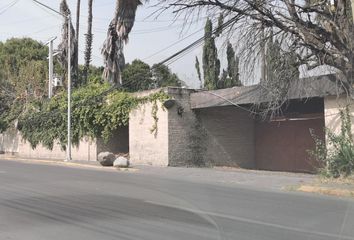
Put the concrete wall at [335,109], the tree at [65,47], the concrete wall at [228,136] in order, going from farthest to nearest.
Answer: the tree at [65,47] → the concrete wall at [228,136] → the concrete wall at [335,109]

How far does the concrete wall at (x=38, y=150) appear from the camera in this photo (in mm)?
31109

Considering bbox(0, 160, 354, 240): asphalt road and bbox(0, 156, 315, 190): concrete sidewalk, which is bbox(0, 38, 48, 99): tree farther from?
bbox(0, 160, 354, 240): asphalt road

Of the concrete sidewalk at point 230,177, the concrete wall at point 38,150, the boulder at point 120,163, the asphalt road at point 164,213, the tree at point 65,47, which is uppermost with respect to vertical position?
the tree at point 65,47

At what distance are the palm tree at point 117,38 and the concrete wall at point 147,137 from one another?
7361mm

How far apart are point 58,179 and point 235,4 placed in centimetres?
847

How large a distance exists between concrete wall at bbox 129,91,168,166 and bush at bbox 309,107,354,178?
8.96 metres

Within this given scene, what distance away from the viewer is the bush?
17.5 metres

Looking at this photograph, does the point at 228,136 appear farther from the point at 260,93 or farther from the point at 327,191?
the point at 327,191

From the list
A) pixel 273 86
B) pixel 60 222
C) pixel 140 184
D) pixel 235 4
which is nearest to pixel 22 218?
pixel 60 222

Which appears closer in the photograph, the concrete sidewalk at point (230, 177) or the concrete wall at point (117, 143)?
the concrete sidewalk at point (230, 177)

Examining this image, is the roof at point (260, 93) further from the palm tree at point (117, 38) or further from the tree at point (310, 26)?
the palm tree at point (117, 38)

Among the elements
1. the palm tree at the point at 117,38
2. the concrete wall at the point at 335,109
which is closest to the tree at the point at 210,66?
the palm tree at the point at 117,38

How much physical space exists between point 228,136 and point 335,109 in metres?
8.64

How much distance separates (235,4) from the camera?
17344mm
